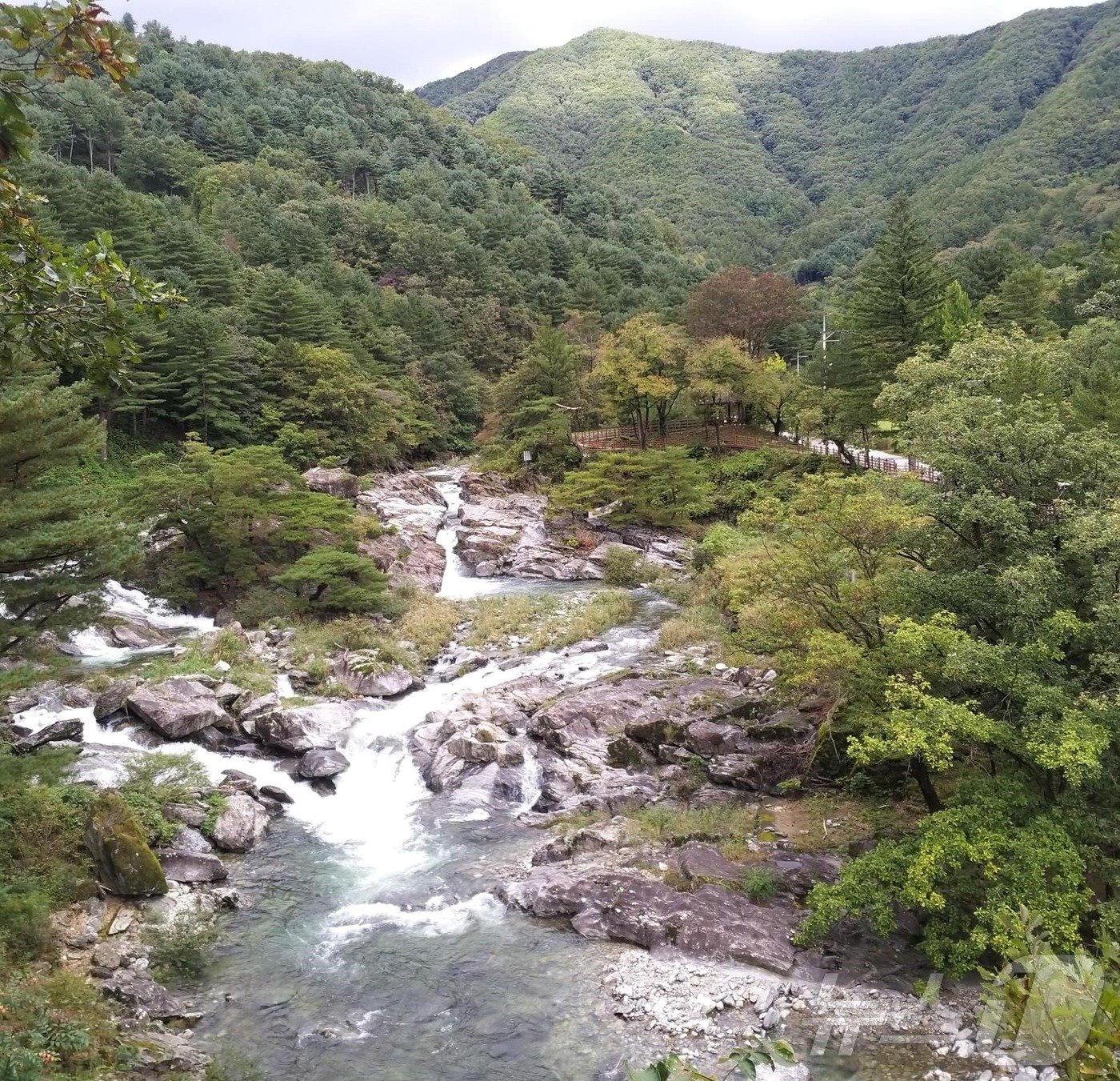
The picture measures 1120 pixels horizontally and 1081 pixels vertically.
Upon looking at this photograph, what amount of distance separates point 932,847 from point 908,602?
154 inches

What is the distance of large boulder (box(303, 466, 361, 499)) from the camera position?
1398 inches

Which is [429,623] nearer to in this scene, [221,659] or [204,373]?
[221,659]

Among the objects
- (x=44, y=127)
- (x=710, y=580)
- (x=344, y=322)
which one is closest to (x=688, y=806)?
(x=710, y=580)

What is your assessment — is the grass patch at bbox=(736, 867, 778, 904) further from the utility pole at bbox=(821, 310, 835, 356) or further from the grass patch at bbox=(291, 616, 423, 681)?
the utility pole at bbox=(821, 310, 835, 356)

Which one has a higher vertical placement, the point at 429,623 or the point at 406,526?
the point at 406,526

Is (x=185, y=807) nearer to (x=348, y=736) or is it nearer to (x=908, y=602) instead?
(x=348, y=736)

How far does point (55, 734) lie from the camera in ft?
58.4

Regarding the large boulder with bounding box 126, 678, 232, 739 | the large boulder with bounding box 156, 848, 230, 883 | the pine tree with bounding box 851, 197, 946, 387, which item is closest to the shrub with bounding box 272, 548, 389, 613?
the large boulder with bounding box 126, 678, 232, 739

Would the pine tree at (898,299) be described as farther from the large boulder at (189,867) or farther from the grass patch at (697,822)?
the large boulder at (189,867)

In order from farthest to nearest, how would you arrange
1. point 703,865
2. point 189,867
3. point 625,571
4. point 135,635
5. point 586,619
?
point 625,571 < point 586,619 < point 135,635 < point 189,867 < point 703,865

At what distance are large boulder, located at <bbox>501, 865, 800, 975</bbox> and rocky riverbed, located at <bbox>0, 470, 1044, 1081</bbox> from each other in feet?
0.14

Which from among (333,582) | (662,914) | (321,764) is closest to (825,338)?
(333,582)

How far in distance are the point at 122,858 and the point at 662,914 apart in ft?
29.6

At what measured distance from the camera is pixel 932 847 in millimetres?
10492
